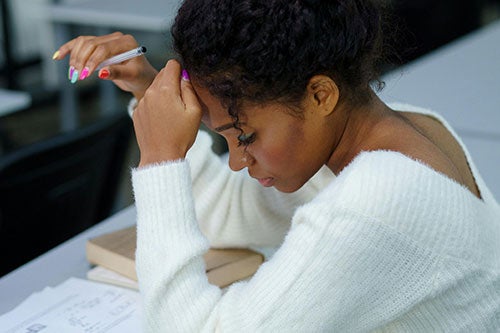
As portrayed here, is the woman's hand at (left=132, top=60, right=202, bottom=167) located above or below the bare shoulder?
above

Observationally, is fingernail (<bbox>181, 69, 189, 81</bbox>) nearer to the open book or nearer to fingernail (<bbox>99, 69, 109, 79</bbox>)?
fingernail (<bbox>99, 69, 109, 79</bbox>)

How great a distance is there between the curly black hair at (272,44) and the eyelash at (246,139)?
0.15 ft

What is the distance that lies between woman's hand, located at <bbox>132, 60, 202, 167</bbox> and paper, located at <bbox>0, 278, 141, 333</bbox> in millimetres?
250

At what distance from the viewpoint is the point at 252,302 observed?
1.01 metres

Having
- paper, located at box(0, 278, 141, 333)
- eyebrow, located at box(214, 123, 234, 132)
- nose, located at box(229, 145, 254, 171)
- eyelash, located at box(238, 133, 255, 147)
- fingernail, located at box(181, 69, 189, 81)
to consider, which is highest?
fingernail, located at box(181, 69, 189, 81)

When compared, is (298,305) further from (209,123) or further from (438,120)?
(438,120)

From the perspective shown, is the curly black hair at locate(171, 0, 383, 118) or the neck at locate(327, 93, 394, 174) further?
the neck at locate(327, 93, 394, 174)

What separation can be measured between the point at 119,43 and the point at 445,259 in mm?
655

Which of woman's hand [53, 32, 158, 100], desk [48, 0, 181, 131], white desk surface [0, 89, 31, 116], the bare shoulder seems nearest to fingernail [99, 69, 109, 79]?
woman's hand [53, 32, 158, 100]

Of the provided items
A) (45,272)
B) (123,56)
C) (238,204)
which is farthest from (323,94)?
(45,272)

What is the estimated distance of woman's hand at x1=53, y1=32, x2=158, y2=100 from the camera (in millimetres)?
1285

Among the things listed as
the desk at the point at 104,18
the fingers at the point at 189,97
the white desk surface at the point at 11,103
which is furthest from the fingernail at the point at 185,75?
the desk at the point at 104,18

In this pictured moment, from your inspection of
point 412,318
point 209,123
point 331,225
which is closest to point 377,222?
point 331,225

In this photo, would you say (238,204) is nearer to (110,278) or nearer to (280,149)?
(110,278)
